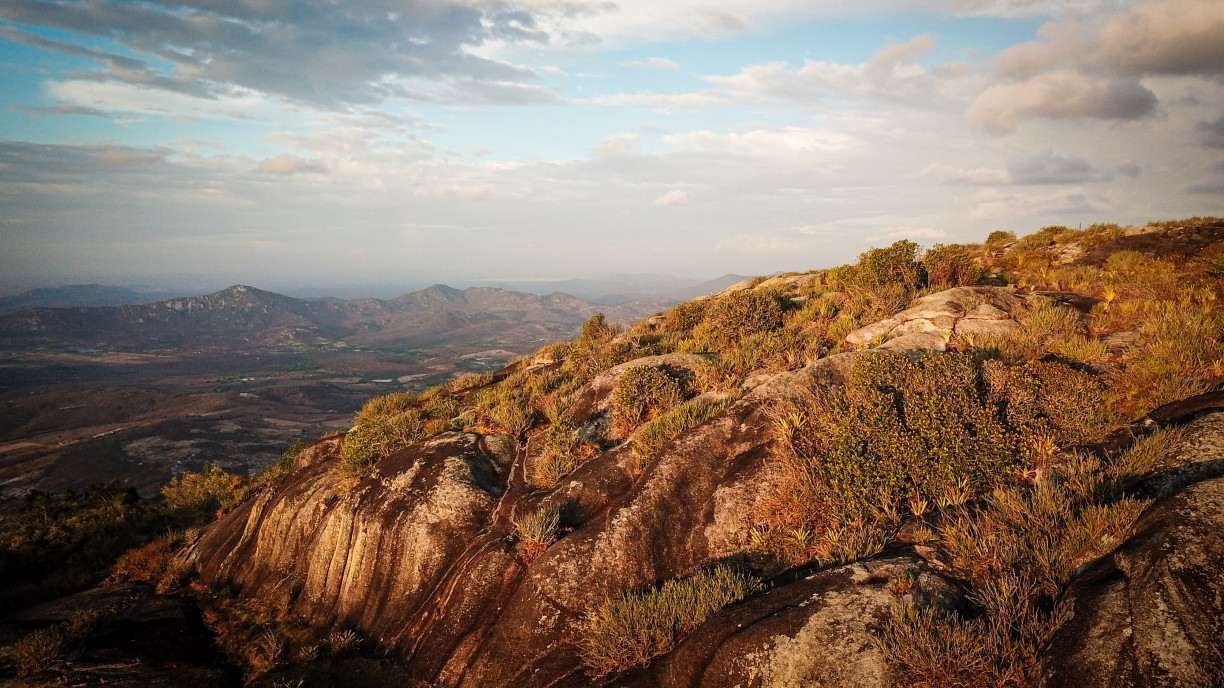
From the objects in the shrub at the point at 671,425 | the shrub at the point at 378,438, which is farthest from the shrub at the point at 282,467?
the shrub at the point at 671,425

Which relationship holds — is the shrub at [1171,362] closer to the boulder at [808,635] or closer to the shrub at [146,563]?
the boulder at [808,635]

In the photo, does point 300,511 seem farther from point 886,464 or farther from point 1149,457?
point 1149,457

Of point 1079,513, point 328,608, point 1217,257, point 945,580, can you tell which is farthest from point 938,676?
point 1217,257

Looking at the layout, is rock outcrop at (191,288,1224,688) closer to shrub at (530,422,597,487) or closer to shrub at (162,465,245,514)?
shrub at (530,422,597,487)

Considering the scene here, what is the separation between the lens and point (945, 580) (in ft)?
19.2

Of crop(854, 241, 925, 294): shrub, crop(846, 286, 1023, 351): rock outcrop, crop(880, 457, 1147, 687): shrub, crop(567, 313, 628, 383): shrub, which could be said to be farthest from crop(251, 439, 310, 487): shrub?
crop(854, 241, 925, 294): shrub

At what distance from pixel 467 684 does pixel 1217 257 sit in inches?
917

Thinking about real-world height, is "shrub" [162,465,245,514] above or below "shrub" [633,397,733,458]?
below

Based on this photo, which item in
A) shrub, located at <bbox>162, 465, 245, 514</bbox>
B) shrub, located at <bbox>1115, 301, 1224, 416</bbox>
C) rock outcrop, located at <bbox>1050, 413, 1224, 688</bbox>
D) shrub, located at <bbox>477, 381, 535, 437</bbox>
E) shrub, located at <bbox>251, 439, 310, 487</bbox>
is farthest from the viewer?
shrub, located at <bbox>162, 465, 245, 514</bbox>

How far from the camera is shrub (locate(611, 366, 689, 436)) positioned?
1226 cm

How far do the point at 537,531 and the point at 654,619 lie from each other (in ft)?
10.5

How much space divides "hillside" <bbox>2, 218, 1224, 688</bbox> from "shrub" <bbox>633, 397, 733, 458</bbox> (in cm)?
7

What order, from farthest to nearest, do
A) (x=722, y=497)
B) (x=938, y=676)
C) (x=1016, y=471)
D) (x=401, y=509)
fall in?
1. (x=401, y=509)
2. (x=722, y=497)
3. (x=1016, y=471)
4. (x=938, y=676)

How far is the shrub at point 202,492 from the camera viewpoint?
21742mm
